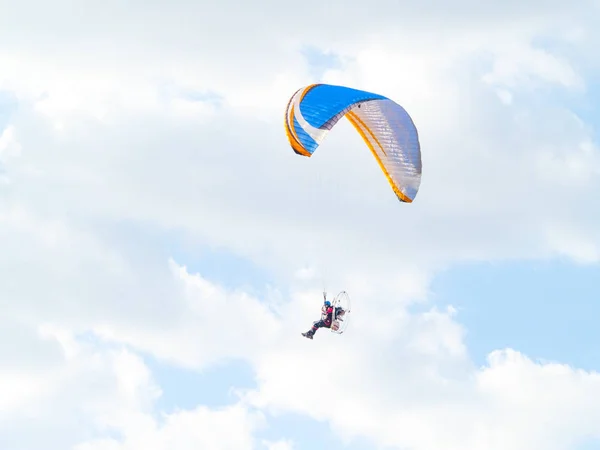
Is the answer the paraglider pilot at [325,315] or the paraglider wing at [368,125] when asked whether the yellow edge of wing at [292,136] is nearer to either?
Result: the paraglider wing at [368,125]

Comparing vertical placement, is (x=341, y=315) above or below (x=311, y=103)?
below

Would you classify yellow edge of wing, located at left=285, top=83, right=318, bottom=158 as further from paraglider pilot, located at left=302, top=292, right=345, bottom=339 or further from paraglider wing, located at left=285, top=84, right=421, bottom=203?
paraglider pilot, located at left=302, top=292, right=345, bottom=339

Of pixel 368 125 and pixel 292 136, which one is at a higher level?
pixel 368 125

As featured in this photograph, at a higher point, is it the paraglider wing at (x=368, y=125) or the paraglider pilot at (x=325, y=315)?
the paraglider wing at (x=368, y=125)

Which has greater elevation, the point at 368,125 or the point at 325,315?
the point at 368,125

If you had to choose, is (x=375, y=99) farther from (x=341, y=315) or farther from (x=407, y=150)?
(x=341, y=315)

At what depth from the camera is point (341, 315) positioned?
96.6 meters

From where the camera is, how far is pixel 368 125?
98938 millimetres

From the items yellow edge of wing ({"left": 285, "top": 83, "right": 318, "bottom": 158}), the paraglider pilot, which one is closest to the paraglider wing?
yellow edge of wing ({"left": 285, "top": 83, "right": 318, "bottom": 158})

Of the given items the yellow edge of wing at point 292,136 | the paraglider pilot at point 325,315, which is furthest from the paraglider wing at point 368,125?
the paraglider pilot at point 325,315

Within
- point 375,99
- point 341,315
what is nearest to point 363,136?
point 375,99

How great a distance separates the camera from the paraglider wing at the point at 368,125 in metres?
93.2

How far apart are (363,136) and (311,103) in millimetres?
5620

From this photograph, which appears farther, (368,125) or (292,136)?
(368,125)
